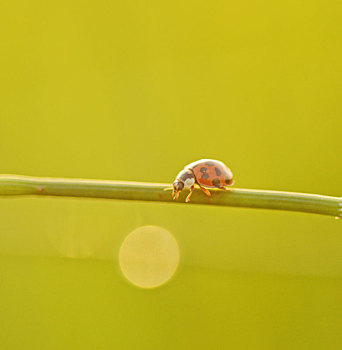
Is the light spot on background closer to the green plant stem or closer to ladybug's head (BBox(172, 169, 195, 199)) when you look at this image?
ladybug's head (BBox(172, 169, 195, 199))

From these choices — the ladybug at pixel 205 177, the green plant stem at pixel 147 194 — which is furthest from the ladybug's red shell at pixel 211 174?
the green plant stem at pixel 147 194

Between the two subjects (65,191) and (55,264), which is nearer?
(65,191)

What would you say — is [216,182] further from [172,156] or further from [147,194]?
[172,156]

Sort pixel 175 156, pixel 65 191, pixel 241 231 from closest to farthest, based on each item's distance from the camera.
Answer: pixel 65 191 < pixel 241 231 < pixel 175 156

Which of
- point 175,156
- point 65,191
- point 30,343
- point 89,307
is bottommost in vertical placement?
point 65,191

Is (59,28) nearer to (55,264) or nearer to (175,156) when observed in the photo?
(175,156)

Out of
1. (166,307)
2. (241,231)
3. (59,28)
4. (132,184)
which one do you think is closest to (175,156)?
(241,231)

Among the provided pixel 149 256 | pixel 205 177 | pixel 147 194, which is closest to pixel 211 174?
pixel 205 177

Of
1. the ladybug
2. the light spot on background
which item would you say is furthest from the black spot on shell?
the light spot on background
